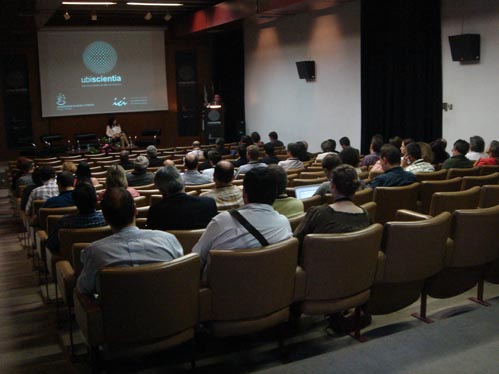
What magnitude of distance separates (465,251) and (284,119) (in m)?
11.9

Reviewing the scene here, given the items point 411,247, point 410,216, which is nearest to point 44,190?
point 410,216

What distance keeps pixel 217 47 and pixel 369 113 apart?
7657 mm

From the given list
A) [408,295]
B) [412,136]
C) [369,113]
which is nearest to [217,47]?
[369,113]

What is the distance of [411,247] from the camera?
357 centimetres

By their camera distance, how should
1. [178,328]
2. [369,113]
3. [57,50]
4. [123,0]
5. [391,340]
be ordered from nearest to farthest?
[178,328] < [391,340] < [369,113] < [123,0] < [57,50]

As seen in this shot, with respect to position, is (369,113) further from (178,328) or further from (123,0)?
(178,328)

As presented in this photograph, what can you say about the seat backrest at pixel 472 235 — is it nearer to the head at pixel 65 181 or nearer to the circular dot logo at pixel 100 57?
the head at pixel 65 181

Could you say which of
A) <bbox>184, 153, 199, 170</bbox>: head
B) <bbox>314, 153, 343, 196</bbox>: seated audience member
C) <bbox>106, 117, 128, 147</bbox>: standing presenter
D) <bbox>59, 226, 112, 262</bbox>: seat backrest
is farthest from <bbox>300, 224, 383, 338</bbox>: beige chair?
<bbox>106, 117, 128, 147</bbox>: standing presenter

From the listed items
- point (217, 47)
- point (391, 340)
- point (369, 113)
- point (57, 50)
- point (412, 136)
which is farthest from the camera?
point (217, 47)

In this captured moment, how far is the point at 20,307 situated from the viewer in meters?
4.93

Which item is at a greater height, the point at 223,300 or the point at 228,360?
the point at 223,300

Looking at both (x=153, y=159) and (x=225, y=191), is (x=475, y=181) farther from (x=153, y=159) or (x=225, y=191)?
(x=153, y=159)

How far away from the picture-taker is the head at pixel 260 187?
3.42 meters

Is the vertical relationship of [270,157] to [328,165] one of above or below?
below
